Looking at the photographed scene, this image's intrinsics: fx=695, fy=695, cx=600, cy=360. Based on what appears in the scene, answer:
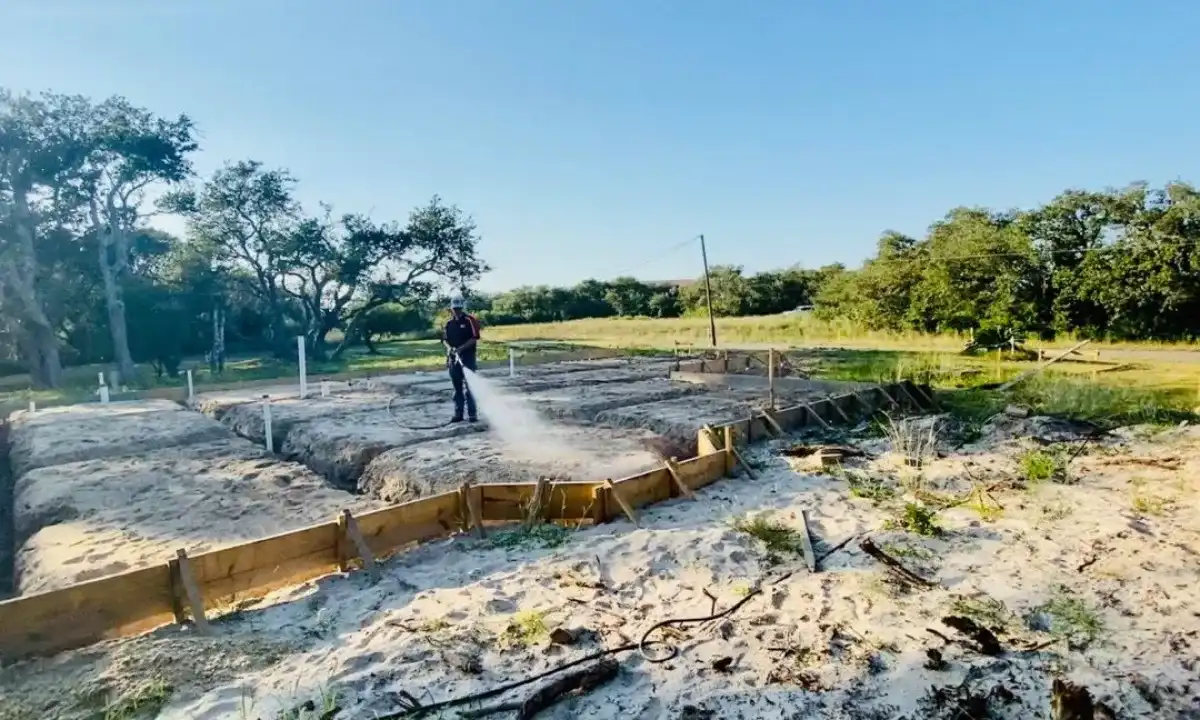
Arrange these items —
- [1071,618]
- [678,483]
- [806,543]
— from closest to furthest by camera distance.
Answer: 1. [1071,618]
2. [806,543]
3. [678,483]

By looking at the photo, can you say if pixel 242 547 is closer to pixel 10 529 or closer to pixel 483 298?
pixel 10 529

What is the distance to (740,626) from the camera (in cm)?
360

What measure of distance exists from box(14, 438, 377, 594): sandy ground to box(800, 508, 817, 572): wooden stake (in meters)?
3.64

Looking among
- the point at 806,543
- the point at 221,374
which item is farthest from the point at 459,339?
the point at 221,374

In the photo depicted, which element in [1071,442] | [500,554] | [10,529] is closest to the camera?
[500,554]

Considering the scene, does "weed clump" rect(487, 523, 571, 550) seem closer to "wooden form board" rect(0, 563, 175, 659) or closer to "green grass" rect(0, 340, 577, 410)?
"wooden form board" rect(0, 563, 175, 659)

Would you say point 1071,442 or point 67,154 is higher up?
point 67,154

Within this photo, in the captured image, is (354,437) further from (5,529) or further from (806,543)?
(806,543)

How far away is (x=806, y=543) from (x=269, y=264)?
72.9ft

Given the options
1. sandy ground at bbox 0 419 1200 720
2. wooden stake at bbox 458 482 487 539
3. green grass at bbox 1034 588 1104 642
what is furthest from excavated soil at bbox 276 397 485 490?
green grass at bbox 1034 588 1104 642

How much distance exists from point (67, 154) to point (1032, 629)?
2360cm

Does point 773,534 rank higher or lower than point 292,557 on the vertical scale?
lower

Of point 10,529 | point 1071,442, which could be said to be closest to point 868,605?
point 1071,442

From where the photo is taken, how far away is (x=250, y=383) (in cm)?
1442
